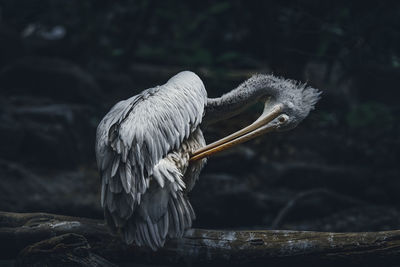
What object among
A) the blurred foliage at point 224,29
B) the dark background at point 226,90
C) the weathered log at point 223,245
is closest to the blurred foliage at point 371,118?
the dark background at point 226,90

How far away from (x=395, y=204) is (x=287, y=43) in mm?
2746

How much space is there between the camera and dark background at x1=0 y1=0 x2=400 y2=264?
6.31 meters

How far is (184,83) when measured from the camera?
447 centimetres

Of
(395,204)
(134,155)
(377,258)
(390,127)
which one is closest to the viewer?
(377,258)

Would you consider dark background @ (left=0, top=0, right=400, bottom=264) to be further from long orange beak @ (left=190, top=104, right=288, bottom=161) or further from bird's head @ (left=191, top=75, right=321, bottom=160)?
long orange beak @ (left=190, top=104, right=288, bottom=161)

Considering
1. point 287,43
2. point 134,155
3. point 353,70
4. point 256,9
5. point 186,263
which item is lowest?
point 186,263

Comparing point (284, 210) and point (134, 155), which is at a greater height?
point (134, 155)

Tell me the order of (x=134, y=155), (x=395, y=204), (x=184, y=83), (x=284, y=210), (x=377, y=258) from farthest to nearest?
(x=395, y=204), (x=284, y=210), (x=184, y=83), (x=134, y=155), (x=377, y=258)

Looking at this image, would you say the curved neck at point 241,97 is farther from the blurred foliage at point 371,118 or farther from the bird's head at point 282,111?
the blurred foliage at point 371,118

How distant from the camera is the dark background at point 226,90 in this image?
20.7ft

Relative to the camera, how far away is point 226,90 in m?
7.87

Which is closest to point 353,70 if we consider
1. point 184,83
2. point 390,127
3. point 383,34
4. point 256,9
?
point 383,34

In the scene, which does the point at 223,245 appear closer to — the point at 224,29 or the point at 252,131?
the point at 252,131

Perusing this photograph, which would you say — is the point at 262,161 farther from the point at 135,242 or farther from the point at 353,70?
the point at 135,242
